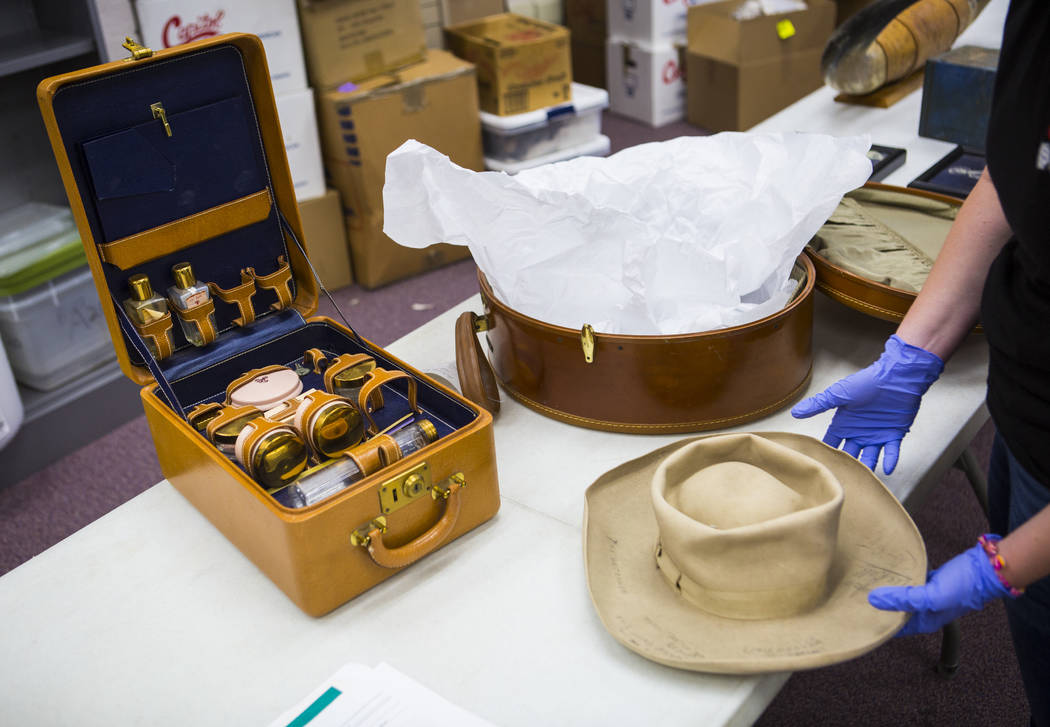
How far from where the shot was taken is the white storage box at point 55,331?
85.0 inches

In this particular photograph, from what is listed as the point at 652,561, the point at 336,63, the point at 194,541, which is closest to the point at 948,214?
the point at 652,561

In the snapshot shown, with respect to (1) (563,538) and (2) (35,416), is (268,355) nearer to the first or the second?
(1) (563,538)

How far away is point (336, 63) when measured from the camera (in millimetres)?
2615

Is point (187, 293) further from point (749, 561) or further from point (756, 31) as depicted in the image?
point (756, 31)

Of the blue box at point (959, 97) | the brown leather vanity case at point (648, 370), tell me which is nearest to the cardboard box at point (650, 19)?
the blue box at point (959, 97)

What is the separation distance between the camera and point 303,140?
2627 mm

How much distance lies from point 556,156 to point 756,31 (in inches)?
38.4

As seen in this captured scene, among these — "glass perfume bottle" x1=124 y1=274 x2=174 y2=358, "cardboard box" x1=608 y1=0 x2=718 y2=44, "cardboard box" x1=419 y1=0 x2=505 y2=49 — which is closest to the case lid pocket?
"glass perfume bottle" x1=124 y1=274 x2=174 y2=358

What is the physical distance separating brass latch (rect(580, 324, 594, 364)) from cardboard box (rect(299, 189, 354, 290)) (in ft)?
5.76

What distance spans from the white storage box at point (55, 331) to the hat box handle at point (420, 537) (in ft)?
5.26

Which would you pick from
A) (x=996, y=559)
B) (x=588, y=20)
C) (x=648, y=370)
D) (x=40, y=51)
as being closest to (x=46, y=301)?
(x=40, y=51)

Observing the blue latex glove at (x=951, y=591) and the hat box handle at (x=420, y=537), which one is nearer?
the blue latex glove at (x=951, y=591)

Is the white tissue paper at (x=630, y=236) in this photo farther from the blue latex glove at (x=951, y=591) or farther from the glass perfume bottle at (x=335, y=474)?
the blue latex glove at (x=951, y=591)

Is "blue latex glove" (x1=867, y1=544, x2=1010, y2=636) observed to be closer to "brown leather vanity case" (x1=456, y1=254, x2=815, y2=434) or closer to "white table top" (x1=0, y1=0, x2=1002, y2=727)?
"white table top" (x1=0, y1=0, x2=1002, y2=727)
